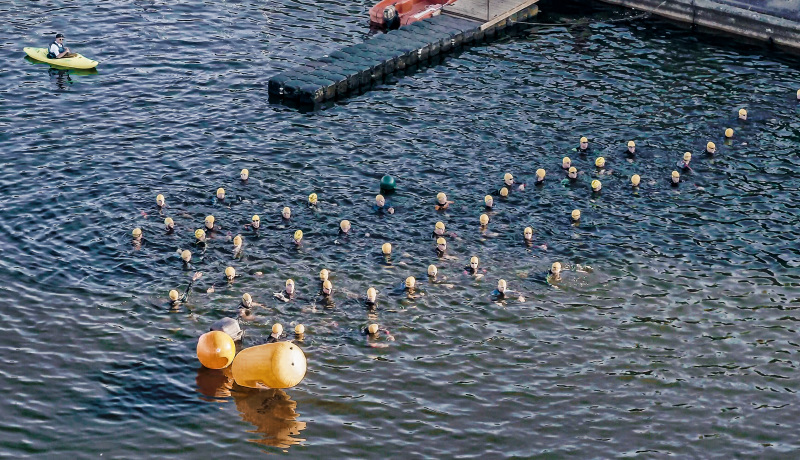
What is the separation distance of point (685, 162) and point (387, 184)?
51.5 ft

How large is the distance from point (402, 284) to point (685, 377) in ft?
40.2

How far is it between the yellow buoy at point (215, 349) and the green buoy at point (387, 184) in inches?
584

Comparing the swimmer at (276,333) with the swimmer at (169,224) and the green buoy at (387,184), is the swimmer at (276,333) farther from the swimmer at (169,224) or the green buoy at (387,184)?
the green buoy at (387,184)

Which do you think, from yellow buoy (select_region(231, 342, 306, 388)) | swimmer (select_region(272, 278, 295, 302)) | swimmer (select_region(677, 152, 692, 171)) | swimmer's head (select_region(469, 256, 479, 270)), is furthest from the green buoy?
swimmer (select_region(677, 152, 692, 171))

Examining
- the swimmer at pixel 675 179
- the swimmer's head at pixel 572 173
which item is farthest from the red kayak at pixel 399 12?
the swimmer at pixel 675 179

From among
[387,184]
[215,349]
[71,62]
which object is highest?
[71,62]

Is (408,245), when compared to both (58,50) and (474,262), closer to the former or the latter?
(474,262)

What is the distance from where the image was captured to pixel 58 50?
60312 millimetres

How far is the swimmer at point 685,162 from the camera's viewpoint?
169ft

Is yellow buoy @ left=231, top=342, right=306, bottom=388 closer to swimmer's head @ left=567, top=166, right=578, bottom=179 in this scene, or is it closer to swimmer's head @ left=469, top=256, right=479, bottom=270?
swimmer's head @ left=469, top=256, right=479, bottom=270

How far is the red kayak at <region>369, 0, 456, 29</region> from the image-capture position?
2660 inches

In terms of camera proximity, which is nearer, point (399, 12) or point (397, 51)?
point (397, 51)

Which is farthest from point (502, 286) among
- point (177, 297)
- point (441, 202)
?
point (177, 297)

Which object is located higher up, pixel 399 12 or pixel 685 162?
pixel 399 12
